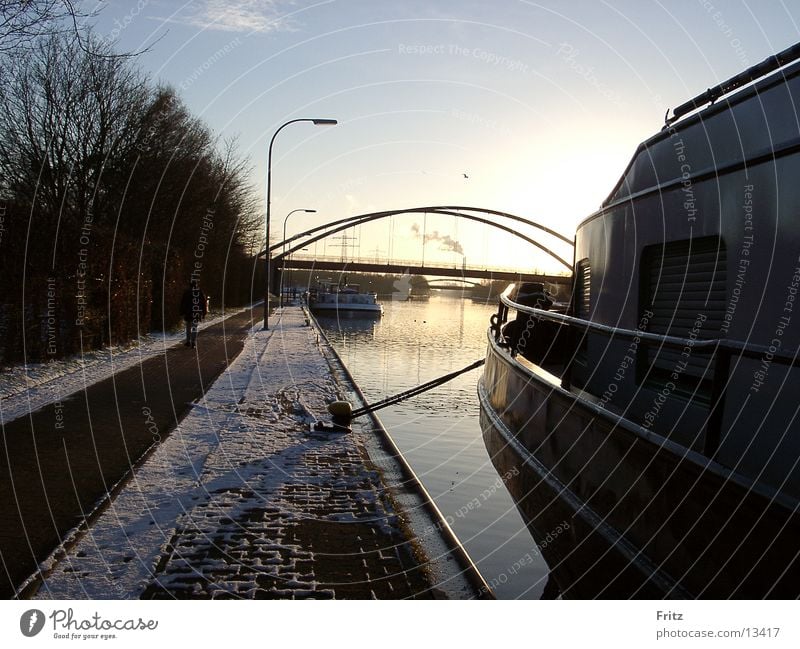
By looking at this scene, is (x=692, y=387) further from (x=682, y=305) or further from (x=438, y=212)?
(x=438, y=212)

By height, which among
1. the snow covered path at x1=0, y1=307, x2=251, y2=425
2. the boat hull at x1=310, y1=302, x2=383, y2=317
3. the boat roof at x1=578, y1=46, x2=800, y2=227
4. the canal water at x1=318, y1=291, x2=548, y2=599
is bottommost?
the boat hull at x1=310, y1=302, x2=383, y2=317

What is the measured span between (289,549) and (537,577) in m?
1.96

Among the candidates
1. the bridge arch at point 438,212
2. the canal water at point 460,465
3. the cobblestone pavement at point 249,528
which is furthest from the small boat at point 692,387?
the bridge arch at point 438,212

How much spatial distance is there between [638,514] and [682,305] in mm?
2044

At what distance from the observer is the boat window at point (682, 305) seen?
17.9 feet

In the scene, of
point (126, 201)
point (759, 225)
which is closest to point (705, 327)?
point (759, 225)

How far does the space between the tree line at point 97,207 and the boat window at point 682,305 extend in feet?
25.2

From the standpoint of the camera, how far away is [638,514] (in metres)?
4.81

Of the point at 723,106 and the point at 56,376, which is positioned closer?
the point at 723,106

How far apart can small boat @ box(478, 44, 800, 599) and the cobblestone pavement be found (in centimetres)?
146

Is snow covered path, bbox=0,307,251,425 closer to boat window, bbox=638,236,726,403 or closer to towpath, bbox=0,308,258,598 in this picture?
towpath, bbox=0,308,258,598

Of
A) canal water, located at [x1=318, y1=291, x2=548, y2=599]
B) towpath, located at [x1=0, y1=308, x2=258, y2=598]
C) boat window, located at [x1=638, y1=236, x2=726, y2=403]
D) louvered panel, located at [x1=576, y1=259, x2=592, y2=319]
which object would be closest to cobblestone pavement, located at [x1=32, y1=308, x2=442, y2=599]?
towpath, located at [x1=0, y1=308, x2=258, y2=598]

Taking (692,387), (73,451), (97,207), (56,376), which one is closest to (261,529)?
(73,451)

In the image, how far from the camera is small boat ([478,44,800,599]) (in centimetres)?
386
